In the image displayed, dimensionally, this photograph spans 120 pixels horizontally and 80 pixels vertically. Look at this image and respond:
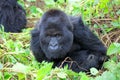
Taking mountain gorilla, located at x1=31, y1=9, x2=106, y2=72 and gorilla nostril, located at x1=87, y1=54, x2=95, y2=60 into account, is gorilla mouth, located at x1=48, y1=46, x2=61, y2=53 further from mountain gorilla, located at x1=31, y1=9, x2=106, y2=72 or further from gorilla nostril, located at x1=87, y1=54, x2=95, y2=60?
gorilla nostril, located at x1=87, y1=54, x2=95, y2=60

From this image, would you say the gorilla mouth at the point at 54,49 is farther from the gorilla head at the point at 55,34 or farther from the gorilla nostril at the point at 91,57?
the gorilla nostril at the point at 91,57

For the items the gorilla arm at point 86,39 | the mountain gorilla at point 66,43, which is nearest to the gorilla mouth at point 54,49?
the mountain gorilla at point 66,43

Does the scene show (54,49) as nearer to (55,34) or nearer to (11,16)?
(55,34)

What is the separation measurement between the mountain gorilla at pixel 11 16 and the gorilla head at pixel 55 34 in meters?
2.25

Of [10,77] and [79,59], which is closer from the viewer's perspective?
[10,77]

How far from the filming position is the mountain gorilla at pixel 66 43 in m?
3.92

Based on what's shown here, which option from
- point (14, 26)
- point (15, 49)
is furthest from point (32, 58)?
point (14, 26)

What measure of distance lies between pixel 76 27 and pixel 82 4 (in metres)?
1.30

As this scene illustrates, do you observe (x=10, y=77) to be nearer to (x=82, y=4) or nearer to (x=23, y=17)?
(x=82, y=4)

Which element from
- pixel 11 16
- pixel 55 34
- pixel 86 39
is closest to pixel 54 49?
pixel 55 34

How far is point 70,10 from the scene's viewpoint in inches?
224

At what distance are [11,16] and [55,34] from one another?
254 centimetres

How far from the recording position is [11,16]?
248 inches

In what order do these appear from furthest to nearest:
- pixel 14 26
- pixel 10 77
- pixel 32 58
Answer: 1. pixel 14 26
2. pixel 32 58
3. pixel 10 77
